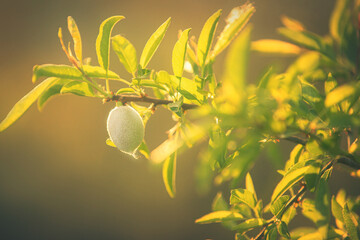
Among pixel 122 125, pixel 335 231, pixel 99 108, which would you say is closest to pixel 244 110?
pixel 122 125

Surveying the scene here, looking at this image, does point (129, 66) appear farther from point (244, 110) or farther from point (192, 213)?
point (192, 213)

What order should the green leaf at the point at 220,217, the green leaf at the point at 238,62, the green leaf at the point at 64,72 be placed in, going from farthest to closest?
the green leaf at the point at 220,217, the green leaf at the point at 64,72, the green leaf at the point at 238,62

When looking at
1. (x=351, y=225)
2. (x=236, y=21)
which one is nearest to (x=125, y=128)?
(x=236, y=21)

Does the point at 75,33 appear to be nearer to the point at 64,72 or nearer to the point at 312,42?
the point at 64,72

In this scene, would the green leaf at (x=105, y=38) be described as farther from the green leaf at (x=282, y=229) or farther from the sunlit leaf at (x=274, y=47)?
the green leaf at (x=282, y=229)

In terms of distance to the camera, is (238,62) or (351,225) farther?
(351,225)

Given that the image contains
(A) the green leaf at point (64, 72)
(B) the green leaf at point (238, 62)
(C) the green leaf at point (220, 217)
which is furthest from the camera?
(C) the green leaf at point (220, 217)

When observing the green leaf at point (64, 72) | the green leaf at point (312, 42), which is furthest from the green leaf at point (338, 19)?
the green leaf at point (64, 72)
